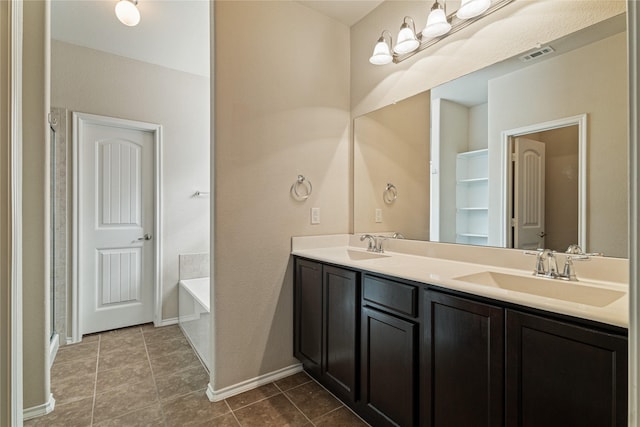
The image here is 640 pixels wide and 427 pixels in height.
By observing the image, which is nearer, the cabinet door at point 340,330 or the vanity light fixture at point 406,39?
the cabinet door at point 340,330

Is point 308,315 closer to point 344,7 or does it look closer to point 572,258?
point 572,258

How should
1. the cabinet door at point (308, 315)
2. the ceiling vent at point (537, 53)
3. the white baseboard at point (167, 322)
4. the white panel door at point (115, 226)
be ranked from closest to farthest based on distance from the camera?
the ceiling vent at point (537, 53) → the cabinet door at point (308, 315) → the white panel door at point (115, 226) → the white baseboard at point (167, 322)

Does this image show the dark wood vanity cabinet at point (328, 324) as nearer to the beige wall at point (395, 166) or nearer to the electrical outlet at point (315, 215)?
the electrical outlet at point (315, 215)

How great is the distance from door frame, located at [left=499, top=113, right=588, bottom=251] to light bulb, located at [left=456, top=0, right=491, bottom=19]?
0.63 metres

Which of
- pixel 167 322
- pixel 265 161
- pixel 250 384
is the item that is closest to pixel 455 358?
pixel 250 384

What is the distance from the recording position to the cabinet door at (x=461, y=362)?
1088 millimetres

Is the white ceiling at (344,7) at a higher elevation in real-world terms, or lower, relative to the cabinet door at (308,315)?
higher

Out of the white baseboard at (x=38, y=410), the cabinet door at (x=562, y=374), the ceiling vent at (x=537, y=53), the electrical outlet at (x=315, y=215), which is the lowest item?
the white baseboard at (x=38, y=410)

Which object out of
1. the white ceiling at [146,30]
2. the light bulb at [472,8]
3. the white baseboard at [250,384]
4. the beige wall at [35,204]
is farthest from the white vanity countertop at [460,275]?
the white ceiling at [146,30]

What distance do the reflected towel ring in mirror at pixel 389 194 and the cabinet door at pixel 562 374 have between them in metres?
1.34

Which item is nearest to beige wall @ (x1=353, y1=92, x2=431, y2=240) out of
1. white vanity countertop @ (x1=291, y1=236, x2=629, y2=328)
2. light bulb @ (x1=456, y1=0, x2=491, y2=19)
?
white vanity countertop @ (x1=291, y1=236, x2=629, y2=328)

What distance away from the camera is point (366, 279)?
1.63 meters

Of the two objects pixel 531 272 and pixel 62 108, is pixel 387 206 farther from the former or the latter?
pixel 62 108

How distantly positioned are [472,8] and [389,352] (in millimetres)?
1808
